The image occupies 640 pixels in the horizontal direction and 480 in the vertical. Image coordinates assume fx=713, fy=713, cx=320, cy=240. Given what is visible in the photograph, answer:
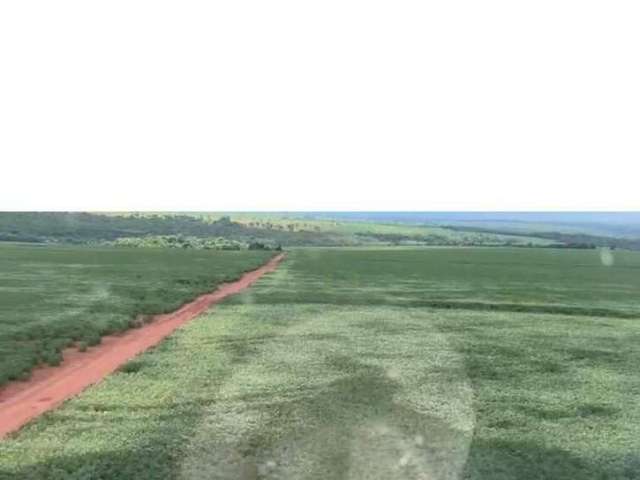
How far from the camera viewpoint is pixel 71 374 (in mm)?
15656

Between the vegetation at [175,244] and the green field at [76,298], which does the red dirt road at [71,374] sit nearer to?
the green field at [76,298]

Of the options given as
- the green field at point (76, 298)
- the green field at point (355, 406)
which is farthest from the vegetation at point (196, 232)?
the green field at point (355, 406)

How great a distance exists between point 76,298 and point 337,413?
831 inches

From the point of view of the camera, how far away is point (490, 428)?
11609mm

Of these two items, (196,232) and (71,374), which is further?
(196,232)

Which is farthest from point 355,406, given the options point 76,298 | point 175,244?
point 175,244

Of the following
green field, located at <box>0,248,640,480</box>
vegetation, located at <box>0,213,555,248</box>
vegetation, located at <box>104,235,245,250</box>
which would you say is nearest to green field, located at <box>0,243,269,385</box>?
green field, located at <box>0,248,640,480</box>

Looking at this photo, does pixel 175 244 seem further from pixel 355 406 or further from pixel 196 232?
pixel 355 406

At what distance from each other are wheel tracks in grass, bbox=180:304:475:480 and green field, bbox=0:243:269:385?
483cm

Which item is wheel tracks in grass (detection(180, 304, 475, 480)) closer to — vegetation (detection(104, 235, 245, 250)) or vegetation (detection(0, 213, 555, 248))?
vegetation (detection(104, 235, 245, 250))

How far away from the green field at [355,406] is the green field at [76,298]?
8.80 feet

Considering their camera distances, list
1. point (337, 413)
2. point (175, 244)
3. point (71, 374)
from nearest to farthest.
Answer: point (337, 413) → point (71, 374) → point (175, 244)

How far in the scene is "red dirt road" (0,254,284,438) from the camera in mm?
12469

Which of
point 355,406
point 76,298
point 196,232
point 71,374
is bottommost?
point 196,232
